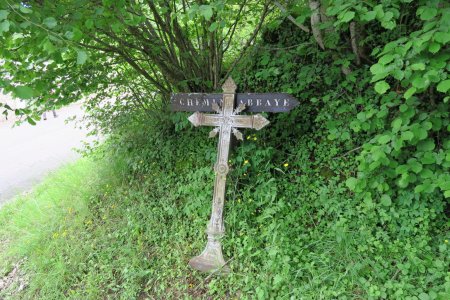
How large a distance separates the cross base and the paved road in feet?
11.1

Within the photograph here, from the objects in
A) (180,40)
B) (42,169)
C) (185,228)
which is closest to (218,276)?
(185,228)

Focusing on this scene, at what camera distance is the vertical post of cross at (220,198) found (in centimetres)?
287

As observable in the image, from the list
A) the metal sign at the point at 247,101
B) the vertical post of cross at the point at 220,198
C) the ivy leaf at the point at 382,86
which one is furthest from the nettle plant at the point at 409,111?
the vertical post of cross at the point at 220,198

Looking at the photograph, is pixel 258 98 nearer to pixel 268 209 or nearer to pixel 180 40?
pixel 268 209

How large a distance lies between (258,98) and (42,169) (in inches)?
225

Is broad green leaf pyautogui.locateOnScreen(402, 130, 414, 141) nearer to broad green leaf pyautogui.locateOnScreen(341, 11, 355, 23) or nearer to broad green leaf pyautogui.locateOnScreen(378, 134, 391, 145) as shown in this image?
broad green leaf pyautogui.locateOnScreen(378, 134, 391, 145)

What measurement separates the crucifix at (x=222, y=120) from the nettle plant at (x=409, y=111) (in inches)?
30.8

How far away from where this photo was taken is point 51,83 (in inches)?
135

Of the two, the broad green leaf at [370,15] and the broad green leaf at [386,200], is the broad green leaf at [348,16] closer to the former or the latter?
the broad green leaf at [370,15]

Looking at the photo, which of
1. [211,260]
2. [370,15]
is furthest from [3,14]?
[211,260]

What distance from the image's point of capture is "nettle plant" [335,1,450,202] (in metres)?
1.98

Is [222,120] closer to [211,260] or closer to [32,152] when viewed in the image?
[211,260]

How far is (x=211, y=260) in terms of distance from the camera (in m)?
2.86

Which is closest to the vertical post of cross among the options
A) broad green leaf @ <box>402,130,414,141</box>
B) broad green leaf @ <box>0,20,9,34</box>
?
broad green leaf @ <box>402,130,414,141</box>
